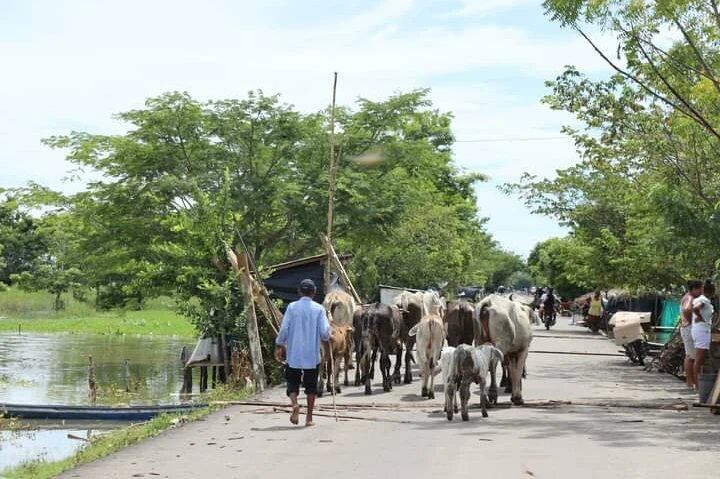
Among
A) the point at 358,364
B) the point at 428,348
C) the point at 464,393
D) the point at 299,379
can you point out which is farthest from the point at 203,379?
the point at 464,393

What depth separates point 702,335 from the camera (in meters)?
16.5

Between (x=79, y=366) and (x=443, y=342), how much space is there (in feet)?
71.9

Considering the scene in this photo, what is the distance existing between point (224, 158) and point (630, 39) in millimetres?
16589

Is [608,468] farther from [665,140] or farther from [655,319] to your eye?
[655,319]

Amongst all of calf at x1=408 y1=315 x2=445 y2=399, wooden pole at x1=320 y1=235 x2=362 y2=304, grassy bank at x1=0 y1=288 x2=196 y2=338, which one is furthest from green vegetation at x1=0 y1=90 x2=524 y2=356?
grassy bank at x1=0 y1=288 x2=196 y2=338

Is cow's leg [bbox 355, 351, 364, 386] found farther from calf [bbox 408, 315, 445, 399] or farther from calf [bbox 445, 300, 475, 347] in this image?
calf [bbox 445, 300, 475, 347]

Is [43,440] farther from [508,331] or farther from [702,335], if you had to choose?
[702,335]

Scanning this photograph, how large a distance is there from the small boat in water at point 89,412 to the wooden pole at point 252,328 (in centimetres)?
155

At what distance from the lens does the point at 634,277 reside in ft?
105

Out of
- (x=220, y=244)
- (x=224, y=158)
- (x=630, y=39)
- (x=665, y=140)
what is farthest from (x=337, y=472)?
(x=224, y=158)

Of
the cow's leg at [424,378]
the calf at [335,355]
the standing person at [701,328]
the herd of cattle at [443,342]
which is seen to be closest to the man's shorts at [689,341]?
the standing person at [701,328]

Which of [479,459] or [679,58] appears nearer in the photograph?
[479,459]

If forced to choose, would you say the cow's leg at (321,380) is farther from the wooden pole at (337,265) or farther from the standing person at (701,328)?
the wooden pole at (337,265)

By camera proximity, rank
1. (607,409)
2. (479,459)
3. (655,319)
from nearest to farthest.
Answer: (479,459) → (607,409) → (655,319)
